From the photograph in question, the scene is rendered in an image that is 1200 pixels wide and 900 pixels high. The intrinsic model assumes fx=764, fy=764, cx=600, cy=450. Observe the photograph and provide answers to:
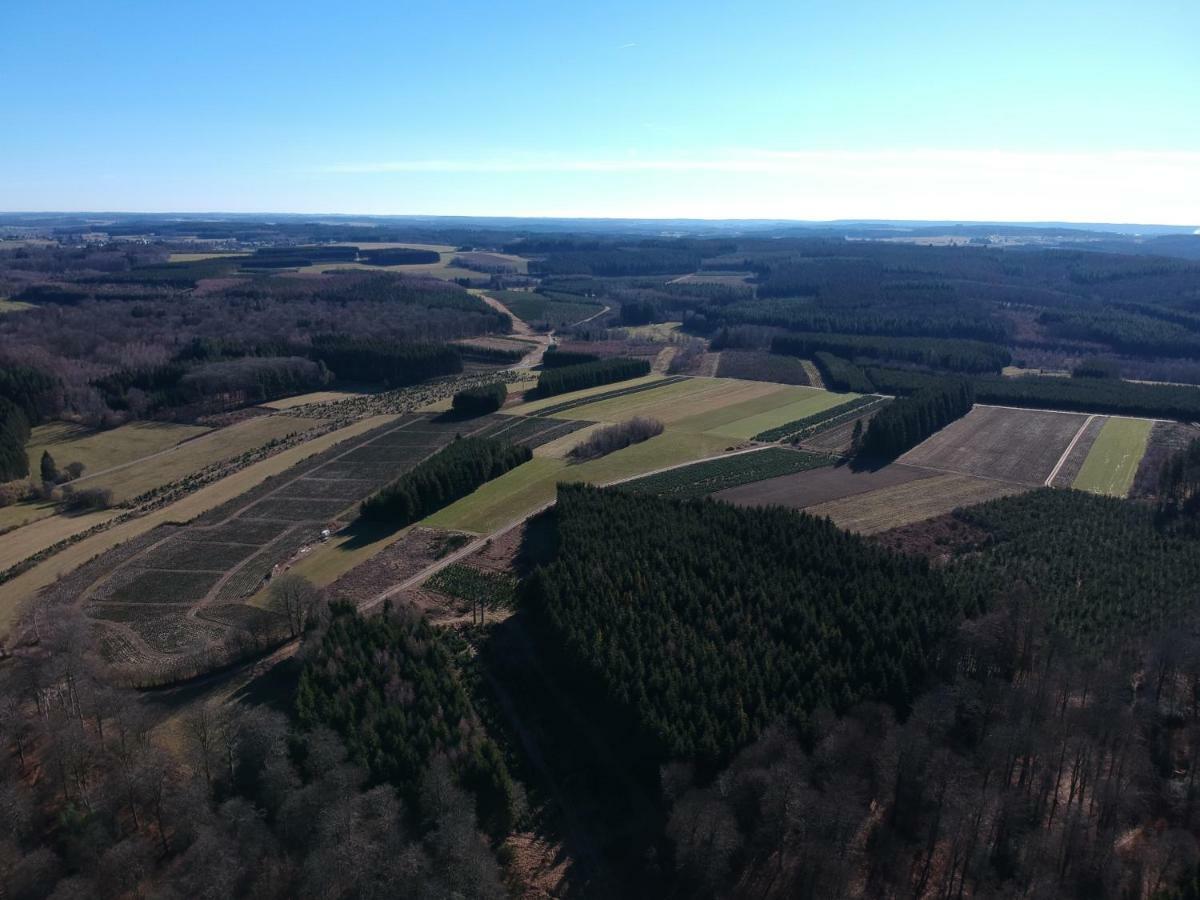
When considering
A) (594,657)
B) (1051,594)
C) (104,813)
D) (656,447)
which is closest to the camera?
(104,813)

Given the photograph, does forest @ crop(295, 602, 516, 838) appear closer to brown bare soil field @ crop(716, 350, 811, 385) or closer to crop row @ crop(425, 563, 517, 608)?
crop row @ crop(425, 563, 517, 608)

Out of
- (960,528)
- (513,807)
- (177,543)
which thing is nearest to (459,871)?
(513,807)

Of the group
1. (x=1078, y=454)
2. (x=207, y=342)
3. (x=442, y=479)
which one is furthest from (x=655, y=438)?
(x=207, y=342)

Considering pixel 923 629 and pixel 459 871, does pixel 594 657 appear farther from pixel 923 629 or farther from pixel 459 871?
pixel 923 629

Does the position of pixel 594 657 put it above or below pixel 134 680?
above

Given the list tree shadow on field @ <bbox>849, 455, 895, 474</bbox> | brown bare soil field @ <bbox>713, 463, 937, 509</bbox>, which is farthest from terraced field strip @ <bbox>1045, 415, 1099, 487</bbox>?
tree shadow on field @ <bbox>849, 455, 895, 474</bbox>

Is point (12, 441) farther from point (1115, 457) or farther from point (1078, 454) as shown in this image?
point (1115, 457)

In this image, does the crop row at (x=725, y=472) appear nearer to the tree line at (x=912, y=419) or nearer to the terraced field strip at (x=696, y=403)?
the tree line at (x=912, y=419)
